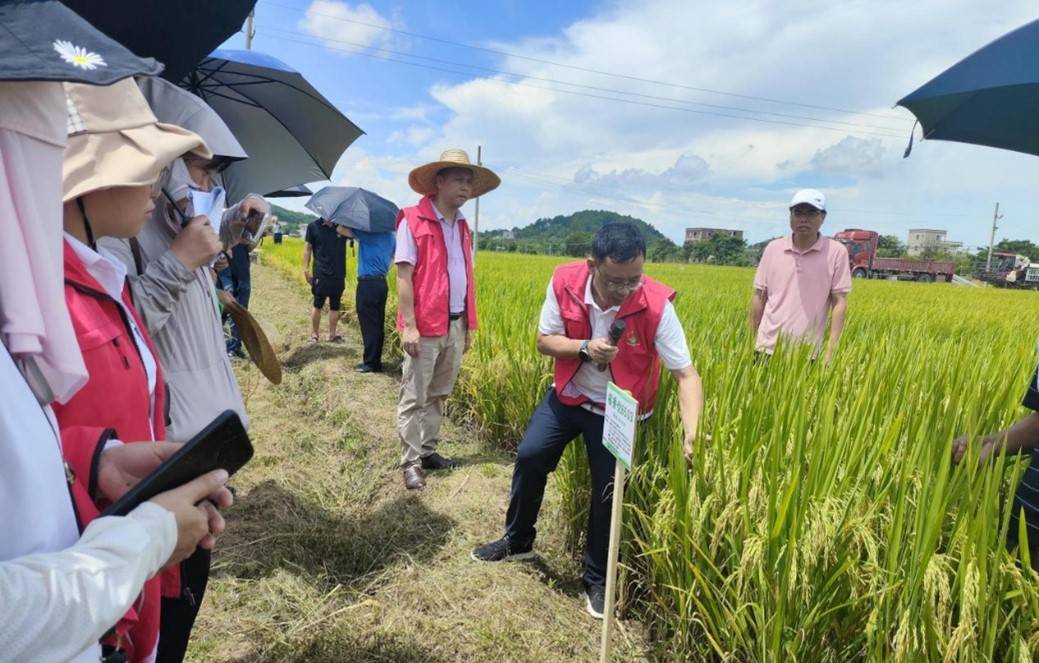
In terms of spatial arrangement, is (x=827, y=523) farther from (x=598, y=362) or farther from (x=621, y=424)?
(x=598, y=362)

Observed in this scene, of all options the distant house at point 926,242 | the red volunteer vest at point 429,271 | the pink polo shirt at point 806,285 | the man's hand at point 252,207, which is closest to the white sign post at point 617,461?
the man's hand at point 252,207

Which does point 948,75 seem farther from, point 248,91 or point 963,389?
point 248,91

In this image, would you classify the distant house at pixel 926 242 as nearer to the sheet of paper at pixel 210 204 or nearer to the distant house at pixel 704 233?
the distant house at pixel 704 233

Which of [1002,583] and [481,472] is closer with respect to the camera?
[1002,583]

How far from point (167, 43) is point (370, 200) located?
163 inches

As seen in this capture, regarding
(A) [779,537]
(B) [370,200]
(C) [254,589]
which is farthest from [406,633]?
(B) [370,200]

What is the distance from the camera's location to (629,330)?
2043 mm

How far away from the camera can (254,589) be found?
2.23 m

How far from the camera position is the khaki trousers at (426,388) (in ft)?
10.3

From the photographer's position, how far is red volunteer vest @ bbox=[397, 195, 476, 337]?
3.04 meters

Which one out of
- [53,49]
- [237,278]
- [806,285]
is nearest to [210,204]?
[53,49]

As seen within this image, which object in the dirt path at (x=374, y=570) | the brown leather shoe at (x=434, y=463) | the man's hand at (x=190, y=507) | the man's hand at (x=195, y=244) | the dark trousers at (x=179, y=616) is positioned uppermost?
the man's hand at (x=195, y=244)

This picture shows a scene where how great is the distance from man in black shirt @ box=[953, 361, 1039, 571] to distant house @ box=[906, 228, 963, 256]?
78587 millimetres

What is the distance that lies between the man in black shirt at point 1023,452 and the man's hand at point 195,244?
212cm
